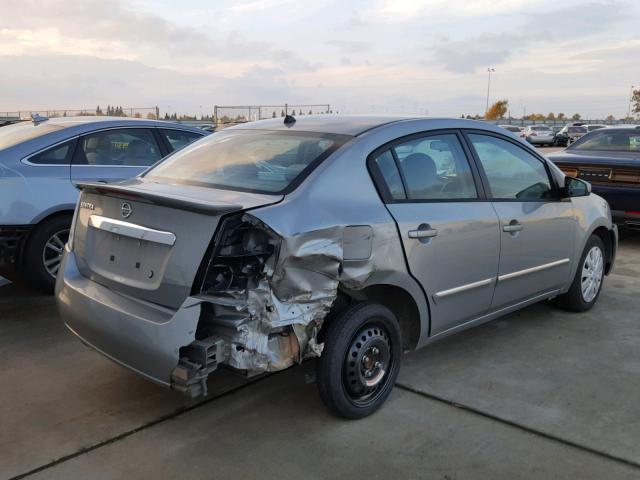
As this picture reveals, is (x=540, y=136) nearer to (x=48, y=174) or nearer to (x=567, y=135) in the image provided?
(x=567, y=135)

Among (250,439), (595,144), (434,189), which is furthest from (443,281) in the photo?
(595,144)

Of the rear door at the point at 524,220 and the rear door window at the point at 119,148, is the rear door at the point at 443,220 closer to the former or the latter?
the rear door at the point at 524,220

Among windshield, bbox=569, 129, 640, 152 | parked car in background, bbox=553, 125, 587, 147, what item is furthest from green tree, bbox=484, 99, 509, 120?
Result: windshield, bbox=569, 129, 640, 152

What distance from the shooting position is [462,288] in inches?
149

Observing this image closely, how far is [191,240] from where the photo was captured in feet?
9.31

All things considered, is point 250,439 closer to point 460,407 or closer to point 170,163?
point 460,407

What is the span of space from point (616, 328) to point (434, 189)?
2.30 meters

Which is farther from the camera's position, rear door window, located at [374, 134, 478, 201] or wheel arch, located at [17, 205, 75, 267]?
wheel arch, located at [17, 205, 75, 267]

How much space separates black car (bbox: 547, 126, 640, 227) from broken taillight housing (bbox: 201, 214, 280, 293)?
5.65m

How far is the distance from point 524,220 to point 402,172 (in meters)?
1.21

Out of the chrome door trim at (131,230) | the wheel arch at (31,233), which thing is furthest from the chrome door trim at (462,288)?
the wheel arch at (31,233)

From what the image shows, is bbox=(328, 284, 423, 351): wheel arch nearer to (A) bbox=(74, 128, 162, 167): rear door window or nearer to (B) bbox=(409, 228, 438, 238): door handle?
(B) bbox=(409, 228, 438, 238): door handle

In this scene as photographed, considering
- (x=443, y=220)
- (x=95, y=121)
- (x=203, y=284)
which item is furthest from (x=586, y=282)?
(x=95, y=121)

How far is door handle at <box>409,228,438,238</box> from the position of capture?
134 inches
